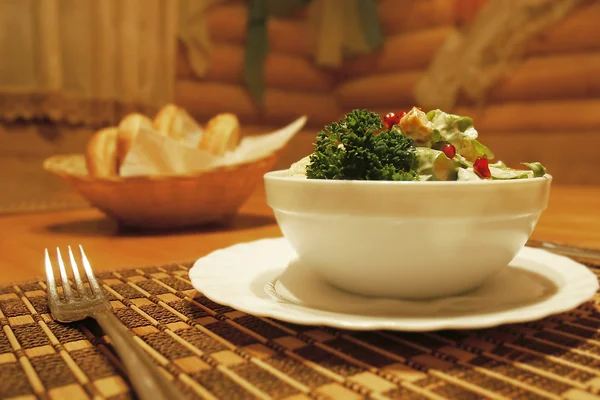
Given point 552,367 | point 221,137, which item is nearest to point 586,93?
point 221,137

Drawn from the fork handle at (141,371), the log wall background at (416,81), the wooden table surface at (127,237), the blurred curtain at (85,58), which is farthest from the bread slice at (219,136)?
the blurred curtain at (85,58)

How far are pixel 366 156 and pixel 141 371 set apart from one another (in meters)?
0.32

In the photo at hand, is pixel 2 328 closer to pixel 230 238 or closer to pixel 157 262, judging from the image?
pixel 157 262

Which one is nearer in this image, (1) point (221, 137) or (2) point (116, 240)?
(2) point (116, 240)

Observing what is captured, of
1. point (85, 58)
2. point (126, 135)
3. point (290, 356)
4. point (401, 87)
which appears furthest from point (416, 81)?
point (290, 356)

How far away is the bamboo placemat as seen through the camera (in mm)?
412

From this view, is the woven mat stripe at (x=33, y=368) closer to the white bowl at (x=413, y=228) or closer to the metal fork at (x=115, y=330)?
the metal fork at (x=115, y=330)

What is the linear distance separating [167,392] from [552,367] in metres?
0.32

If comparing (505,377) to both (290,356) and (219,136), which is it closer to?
(290,356)

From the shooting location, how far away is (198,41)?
12.5ft

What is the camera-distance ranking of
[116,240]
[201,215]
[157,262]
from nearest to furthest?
1. [157,262]
2. [116,240]
3. [201,215]

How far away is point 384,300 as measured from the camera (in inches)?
23.0

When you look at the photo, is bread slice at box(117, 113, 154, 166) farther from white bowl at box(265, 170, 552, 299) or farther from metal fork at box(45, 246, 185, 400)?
white bowl at box(265, 170, 552, 299)

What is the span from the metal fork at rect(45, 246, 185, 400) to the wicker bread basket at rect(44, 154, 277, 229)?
1.72ft
